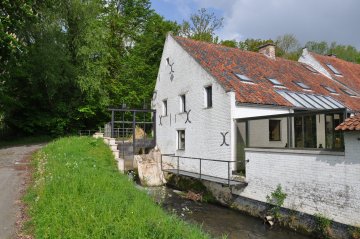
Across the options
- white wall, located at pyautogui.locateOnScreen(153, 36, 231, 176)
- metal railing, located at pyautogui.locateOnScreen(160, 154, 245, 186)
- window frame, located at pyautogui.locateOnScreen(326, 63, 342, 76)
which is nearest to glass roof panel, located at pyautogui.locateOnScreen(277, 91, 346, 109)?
white wall, located at pyautogui.locateOnScreen(153, 36, 231, 176)

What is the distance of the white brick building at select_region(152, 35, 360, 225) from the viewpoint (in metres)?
10.2

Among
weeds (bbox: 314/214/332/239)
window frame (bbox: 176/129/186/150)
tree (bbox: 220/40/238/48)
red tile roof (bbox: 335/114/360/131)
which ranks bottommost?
weeds (bbox: 314/214/332/239)

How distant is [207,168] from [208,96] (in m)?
3.63

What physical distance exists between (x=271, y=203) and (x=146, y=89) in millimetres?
22772

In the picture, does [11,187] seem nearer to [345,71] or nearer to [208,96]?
[208,96]

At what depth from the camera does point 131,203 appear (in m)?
7.02

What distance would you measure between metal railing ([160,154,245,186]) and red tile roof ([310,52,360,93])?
1289 centimetres

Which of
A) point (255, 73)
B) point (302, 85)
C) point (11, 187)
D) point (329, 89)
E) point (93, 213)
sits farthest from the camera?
point (329, 89)

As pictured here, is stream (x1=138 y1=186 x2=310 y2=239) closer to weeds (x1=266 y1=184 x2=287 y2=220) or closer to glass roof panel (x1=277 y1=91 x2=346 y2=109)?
weeds (x1=266 y1=184 x2=287 y2=220)

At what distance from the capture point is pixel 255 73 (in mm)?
18938

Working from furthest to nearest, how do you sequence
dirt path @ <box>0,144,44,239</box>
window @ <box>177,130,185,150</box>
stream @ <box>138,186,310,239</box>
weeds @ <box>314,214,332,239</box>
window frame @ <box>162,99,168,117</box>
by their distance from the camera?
window frame @ <box>162,99,168,117</box>
window @ <box>177,130,185,150</box>
stream @ <box>138,186,310,239</box>
weeds @ <box>314,214,332,239</box>
dirt path @ <box>0,144,44,239</box>

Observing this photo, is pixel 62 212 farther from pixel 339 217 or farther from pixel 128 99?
pixel 128 99

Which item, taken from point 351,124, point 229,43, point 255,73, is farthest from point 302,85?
point 229,43

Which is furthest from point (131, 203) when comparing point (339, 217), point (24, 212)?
point (339, 217)
